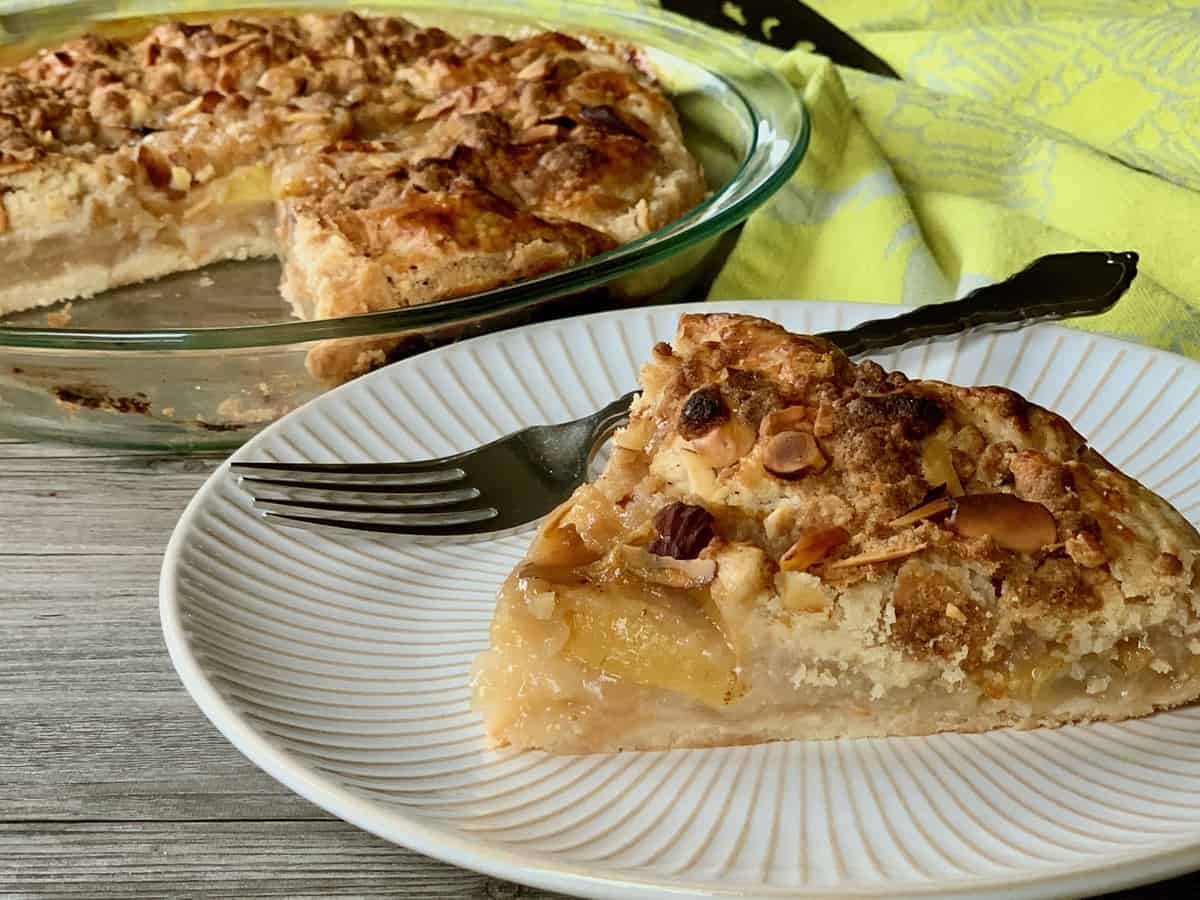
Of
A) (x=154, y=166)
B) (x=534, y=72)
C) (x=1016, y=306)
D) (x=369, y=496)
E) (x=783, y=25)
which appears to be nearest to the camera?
(x=369, y=496)

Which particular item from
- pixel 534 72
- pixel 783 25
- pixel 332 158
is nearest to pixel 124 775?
pixel 332 158

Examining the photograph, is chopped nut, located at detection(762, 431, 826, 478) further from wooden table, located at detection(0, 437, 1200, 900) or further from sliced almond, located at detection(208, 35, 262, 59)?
sliced almond, located at detection(208, 35, 262, 59)

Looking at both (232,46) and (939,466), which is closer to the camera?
(939,466)

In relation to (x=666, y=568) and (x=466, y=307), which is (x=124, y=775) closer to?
(x=666, y=568)

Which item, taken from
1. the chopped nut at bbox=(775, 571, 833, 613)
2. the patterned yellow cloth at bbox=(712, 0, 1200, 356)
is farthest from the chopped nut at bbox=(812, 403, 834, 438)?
the patterned yellow cloth at bbox=(712, 0, 1200, 356)

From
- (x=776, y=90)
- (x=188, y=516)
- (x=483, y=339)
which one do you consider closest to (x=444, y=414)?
(x=483, y=339)

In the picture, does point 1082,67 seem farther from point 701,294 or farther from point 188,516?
point 188,516

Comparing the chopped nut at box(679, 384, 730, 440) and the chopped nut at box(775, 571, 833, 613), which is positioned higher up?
the chopped nut at box(679, 384, 730, 440)
